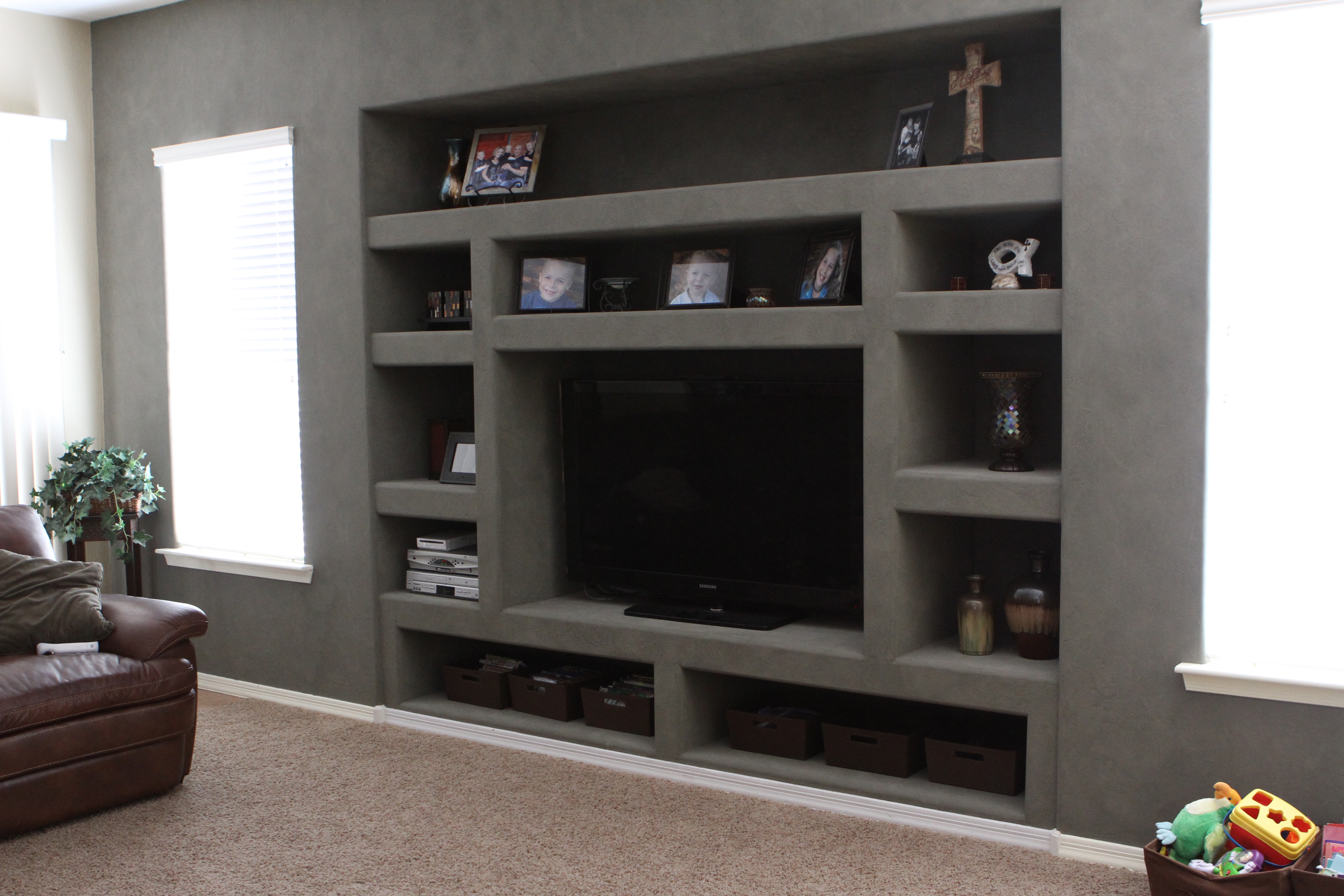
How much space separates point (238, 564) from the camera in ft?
15.4

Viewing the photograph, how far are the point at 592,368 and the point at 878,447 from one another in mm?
1346

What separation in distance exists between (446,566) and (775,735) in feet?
4.47

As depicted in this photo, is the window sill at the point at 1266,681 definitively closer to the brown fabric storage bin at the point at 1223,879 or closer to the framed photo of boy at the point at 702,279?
the brown fabric storage bin at the point at 1223,879

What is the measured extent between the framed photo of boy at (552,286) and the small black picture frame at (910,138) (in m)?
1.14

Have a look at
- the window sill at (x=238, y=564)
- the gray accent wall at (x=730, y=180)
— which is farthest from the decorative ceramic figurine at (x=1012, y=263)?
the window sill at (x=238, y=564)

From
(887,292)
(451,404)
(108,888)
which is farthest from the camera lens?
(451,404)

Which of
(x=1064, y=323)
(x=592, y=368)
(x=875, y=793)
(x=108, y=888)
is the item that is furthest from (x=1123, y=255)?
(x=108, y=888)

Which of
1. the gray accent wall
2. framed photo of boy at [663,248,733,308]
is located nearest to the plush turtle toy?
the gray accent wall

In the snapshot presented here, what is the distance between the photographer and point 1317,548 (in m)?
2.75

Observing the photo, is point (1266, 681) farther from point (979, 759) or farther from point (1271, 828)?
point (979, 759)

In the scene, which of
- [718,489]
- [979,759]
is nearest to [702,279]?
[718,489]

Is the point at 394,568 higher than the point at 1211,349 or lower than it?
lower

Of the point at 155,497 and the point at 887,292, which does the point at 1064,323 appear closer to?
the point at 887,292

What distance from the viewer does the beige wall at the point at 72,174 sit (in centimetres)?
481
